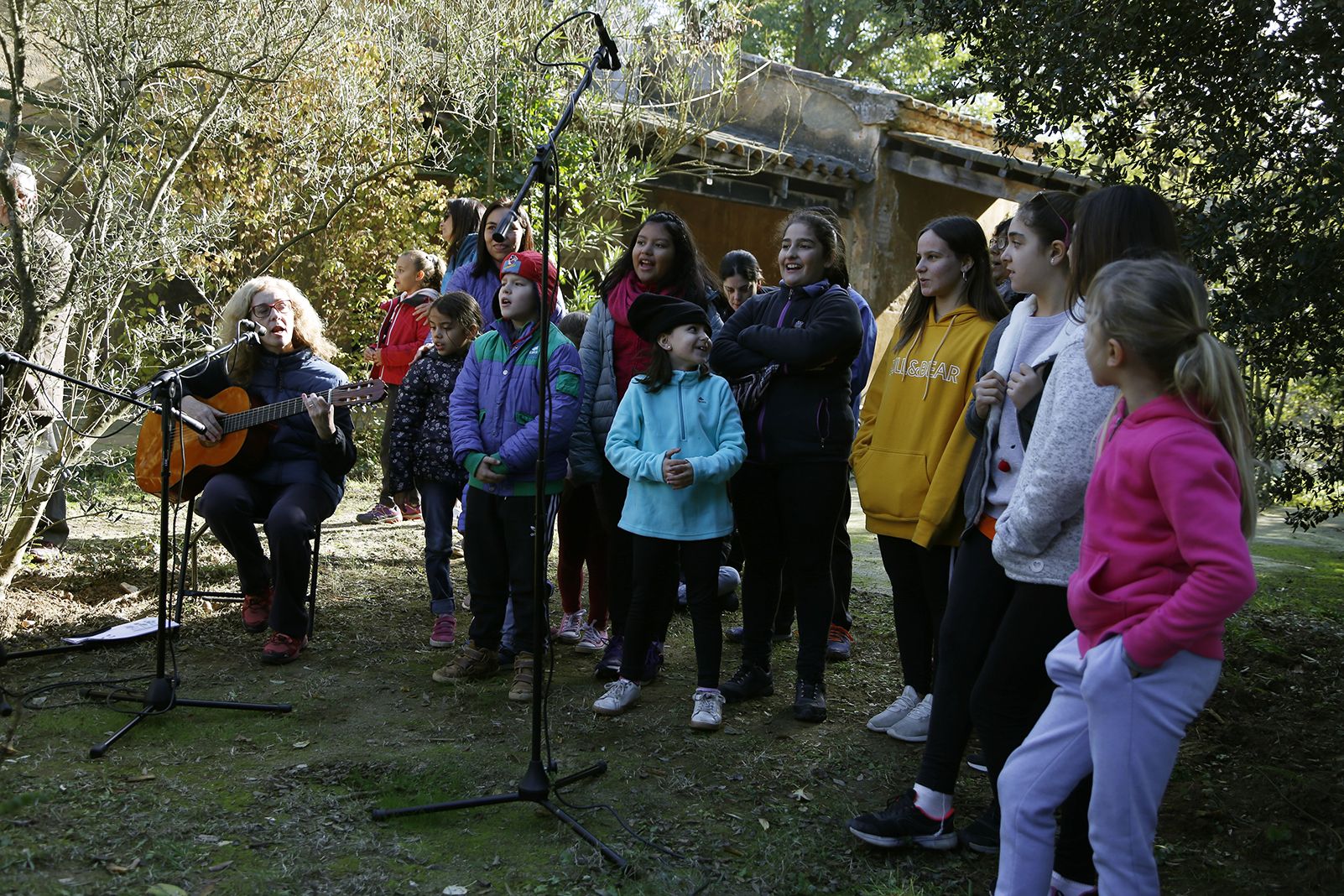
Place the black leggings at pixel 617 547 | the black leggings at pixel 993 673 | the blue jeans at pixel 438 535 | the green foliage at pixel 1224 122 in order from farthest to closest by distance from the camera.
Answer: the blue jeans at pixel 438 535
the black leggings at pixel 617 547
the green foliage at pixel 1224 122
the black leggings at pixel 993 673

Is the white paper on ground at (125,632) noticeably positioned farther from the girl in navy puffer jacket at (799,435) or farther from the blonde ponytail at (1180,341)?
the blonde ponytail at (1180,341)

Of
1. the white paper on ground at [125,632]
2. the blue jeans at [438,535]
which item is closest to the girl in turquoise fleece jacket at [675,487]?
the blue jeans at [438,535]

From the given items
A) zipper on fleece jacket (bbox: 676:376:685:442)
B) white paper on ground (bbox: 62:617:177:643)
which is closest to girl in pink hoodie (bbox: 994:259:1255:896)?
zipper on fleece jacket (bbox: 676:376:685:442)

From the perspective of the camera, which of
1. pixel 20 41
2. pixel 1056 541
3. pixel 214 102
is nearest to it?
pixel 1056 541

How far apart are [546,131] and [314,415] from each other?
6.34 metres

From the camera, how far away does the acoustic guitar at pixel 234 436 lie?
5.09 meters

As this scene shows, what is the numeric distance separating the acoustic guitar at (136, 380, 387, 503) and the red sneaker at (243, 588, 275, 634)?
1.90 feet

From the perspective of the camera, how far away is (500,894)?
119 inches

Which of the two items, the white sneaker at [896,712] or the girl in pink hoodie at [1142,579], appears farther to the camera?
the white sneaker at [896,712]

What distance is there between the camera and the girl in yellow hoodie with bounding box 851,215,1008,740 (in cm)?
379

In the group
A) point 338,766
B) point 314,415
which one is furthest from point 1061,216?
point 314,415

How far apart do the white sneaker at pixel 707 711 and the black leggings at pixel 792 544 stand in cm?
36

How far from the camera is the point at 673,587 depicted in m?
4.51

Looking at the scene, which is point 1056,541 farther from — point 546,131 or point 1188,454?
point 546,131
